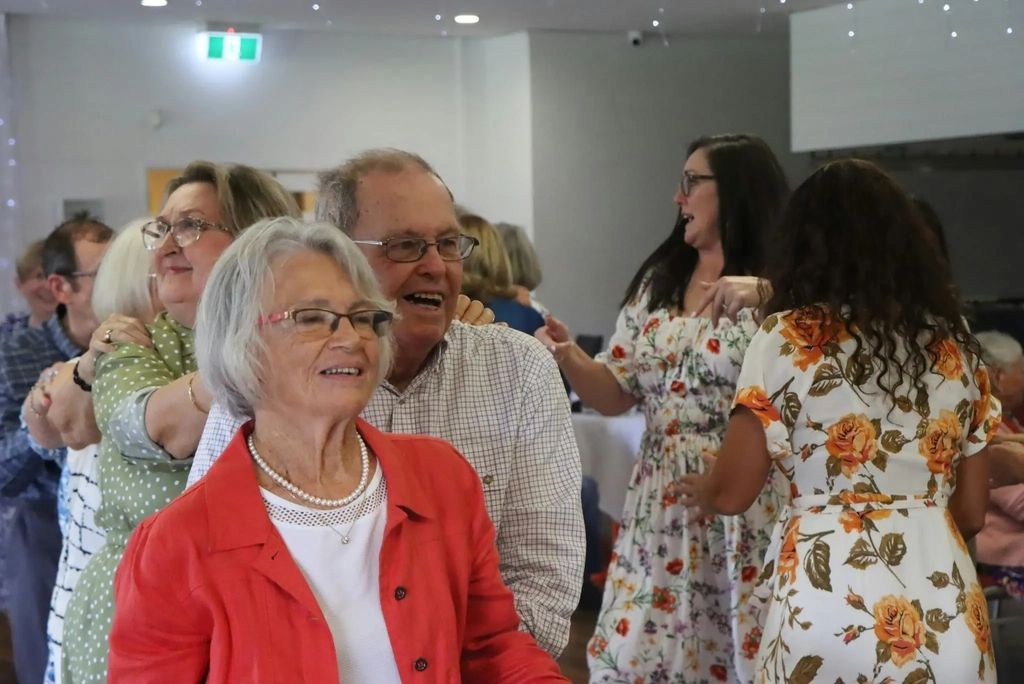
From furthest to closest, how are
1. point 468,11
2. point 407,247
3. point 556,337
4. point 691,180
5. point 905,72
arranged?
point 468,11 < point 905,72 < point 691,180 < point 556,337 < point 407,247

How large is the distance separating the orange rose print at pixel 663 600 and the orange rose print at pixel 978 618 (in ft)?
3.08

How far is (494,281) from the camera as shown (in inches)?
167

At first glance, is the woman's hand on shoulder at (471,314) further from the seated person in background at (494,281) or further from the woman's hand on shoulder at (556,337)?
the seated person in background at (494,281)

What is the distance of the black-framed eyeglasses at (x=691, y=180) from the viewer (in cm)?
310

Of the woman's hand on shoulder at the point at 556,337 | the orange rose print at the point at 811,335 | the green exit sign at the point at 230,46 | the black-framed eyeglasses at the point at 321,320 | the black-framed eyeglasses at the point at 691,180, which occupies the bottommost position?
the woman's hand on shoulder at the point at 556,337

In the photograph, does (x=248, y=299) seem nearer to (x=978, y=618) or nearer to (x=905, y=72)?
(x=978, y=618)

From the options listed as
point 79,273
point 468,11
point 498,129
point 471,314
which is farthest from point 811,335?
point 498,129

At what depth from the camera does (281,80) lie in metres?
7.61

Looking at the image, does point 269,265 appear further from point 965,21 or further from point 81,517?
point 965,21

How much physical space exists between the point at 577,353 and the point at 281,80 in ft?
16.7

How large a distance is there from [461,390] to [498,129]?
6.06m

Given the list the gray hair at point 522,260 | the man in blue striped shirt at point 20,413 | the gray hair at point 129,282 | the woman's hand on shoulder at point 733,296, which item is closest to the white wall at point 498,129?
the gray hair at point 522,260

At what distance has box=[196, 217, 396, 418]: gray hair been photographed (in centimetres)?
A: 146

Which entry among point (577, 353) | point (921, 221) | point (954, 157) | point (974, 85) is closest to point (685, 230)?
point (577, 353)
